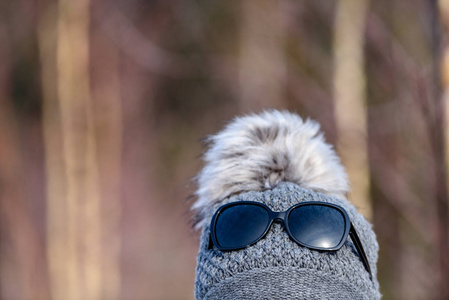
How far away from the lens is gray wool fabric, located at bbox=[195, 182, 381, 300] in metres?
1.05

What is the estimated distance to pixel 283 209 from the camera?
112 cm

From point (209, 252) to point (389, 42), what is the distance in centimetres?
459

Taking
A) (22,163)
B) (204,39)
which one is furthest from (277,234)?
(204,39)

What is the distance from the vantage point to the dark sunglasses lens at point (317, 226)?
108cm

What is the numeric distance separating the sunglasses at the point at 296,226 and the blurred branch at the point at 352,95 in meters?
4.37

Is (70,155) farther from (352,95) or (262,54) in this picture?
(352,95)

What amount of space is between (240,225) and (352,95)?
194 inches

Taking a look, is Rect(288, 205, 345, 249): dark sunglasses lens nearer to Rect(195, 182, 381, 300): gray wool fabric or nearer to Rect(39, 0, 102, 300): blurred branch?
Rect(195, 182, 381, 300): gray wool fabric

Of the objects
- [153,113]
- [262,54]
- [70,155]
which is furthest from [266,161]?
[153,113]

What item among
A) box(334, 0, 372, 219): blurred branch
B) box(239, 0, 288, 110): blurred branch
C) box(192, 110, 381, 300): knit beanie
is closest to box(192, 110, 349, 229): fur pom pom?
box(192, 110, 381, 300): knit beanie

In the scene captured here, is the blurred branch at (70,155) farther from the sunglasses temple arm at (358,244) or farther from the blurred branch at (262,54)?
the sunglasses temple arm at (358,244)

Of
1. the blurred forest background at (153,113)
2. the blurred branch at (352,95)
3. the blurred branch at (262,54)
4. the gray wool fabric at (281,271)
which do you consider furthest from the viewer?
the blurred branch at (262,54)

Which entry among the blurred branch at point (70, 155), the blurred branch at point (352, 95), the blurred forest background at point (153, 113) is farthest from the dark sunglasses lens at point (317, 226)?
the blurred branch at point (70, 155)

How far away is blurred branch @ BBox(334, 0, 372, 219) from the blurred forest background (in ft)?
0.05
